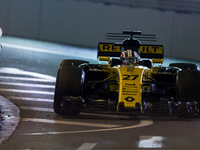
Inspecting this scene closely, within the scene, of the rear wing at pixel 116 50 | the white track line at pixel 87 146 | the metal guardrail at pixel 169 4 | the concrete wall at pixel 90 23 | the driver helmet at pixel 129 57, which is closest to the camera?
the white track line at pixel 87 146

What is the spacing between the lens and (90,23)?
1959 cm

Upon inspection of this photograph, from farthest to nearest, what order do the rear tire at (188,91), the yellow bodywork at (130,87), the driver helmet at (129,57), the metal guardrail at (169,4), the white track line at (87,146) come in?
the metal guardrail at (169,4), the driver helmet at (129,57), the rear tire at (188,91), the yellow bodywork at (130,87), the white track line at (87,146)

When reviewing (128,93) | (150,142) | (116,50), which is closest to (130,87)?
Answer: (128,93)

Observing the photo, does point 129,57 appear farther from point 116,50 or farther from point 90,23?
point 90,23

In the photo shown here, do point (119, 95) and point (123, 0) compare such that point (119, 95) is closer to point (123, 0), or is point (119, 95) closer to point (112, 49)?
point (112, 49)

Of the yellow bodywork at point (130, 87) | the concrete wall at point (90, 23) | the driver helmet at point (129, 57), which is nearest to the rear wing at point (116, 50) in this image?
the driver helmet at point (129, 57)

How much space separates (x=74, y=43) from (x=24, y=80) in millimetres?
5945

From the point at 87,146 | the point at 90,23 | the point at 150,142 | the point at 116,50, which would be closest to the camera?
the point at 87,146

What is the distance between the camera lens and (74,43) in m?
19.7

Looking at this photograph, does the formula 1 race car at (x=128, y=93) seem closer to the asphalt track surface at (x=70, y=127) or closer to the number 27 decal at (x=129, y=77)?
the number 27 decal at (x=129, y=77)

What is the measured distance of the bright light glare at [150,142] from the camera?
265 inches

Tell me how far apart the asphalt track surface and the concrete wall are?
232 inches

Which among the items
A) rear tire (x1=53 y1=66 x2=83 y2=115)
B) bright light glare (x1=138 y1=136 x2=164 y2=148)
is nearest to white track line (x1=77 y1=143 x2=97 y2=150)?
bright light glare (x1=138 y1=136 x2=164 y2=148)

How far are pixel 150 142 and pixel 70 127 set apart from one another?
1668 mm
